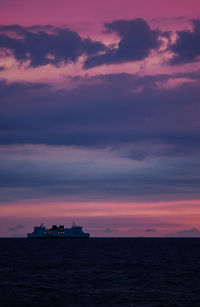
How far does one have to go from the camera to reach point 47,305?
48.8 meters

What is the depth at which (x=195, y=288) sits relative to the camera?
202 ft

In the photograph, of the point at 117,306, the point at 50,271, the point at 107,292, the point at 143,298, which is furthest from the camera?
the point at 50,271

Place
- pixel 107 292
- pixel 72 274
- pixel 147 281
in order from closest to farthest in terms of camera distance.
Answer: pixel 107 292 < pixel 147 281 < pixel 72 274

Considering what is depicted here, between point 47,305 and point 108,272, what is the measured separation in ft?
119

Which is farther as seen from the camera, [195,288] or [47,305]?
[195,288]

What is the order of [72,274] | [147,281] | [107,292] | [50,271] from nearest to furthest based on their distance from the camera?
[107,292] < [147,281] < [72,274] < [50,271]

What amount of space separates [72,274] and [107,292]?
22.8m

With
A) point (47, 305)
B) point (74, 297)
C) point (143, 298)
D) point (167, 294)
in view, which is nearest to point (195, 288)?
point (167, 294)

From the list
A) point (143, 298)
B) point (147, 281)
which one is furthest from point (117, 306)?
point (147, 281)

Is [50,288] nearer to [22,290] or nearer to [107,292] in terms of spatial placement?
[22,290]

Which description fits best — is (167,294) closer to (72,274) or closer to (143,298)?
(143,298)

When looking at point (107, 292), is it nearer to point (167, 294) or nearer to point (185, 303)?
point (167, 294)

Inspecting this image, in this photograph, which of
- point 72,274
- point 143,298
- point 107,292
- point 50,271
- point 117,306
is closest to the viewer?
point 117,306

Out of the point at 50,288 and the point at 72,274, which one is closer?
the point at 50,288
